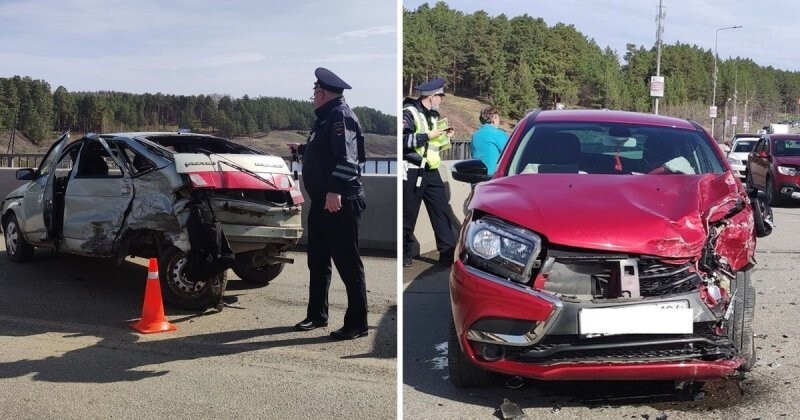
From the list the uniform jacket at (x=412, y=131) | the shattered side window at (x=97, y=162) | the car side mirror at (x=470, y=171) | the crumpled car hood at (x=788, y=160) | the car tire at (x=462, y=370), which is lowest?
the car tire at (x=462, y=370)

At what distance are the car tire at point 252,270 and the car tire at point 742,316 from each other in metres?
1.99

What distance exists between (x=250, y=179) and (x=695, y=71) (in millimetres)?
80055

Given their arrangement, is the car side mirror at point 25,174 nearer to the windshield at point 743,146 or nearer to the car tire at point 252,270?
the car tire at point 252,270

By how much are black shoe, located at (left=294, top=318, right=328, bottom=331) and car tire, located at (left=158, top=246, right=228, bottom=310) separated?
1.39ft

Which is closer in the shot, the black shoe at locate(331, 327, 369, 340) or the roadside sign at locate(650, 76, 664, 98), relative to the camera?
the black shoe at locate(331, 327, 369, 340)

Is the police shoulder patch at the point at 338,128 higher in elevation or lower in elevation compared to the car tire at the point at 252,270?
higher

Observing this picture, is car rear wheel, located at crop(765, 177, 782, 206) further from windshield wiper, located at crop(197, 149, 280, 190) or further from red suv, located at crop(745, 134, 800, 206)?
windshield wiper, located at crop(197, 149, 280, 190)

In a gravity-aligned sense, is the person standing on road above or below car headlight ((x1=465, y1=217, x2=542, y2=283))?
above

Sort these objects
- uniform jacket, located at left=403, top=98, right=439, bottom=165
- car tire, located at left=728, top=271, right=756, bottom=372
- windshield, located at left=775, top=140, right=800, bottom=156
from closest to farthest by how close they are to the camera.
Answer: car tire, located at left=728, top=271, right=756, bottom=372 < uniform jacket, located at left=403, top=98, right=439, bottom=165 < windshield, located at left=775, top=140, right=800, bottom=156

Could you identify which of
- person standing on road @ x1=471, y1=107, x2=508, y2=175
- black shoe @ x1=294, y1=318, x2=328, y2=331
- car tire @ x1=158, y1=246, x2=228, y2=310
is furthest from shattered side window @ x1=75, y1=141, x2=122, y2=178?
person standing on road @ x1=471, y1=107, x2=508, y2=175

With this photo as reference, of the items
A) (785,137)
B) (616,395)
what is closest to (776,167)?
(785,137)

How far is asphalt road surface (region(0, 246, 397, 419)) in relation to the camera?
135 inches

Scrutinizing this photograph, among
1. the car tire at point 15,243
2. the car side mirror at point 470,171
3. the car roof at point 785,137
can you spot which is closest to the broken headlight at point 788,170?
the car roof at point 785,137

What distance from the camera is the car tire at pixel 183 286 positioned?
3805 millimetres
